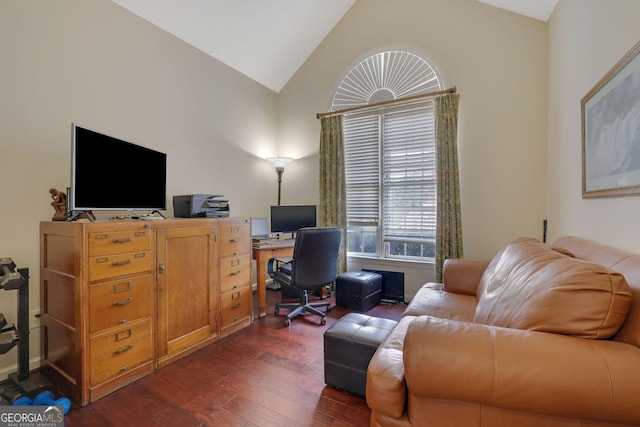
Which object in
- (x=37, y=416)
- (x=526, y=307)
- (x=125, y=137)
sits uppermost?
(x=125, y=137)

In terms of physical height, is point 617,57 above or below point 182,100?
below

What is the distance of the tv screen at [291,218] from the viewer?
357 centimetres

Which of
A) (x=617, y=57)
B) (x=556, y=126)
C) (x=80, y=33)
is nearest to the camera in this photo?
(x=617, y=57)

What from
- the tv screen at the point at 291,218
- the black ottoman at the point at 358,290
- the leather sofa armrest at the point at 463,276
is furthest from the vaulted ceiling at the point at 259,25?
the black ottoman at the point at 358,290

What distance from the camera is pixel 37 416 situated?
1.47 meters

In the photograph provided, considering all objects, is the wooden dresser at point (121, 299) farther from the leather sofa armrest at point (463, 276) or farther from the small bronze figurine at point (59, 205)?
the leather sofa armrest at point (463, 276)

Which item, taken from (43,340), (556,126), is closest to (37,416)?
(43,340)

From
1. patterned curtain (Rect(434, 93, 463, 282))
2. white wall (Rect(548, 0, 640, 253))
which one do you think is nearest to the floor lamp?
patterned curtain (Rect(434, 93, 463, 282))

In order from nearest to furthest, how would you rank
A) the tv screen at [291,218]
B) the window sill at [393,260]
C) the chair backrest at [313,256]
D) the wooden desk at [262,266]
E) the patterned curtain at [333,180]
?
the chair backrest at [313,256]
the wooden desk at [262,266]
the window sill at [393,260]
the tv screen at [291,218]
the patterned curtain at [333,180]

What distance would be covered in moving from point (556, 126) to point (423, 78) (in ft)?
→ 4.93

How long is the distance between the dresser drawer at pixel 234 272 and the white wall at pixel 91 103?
88 centimetres

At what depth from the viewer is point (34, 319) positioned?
196cm

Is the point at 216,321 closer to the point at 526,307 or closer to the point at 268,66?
the point at 526,307

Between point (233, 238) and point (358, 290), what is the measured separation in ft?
4.88
